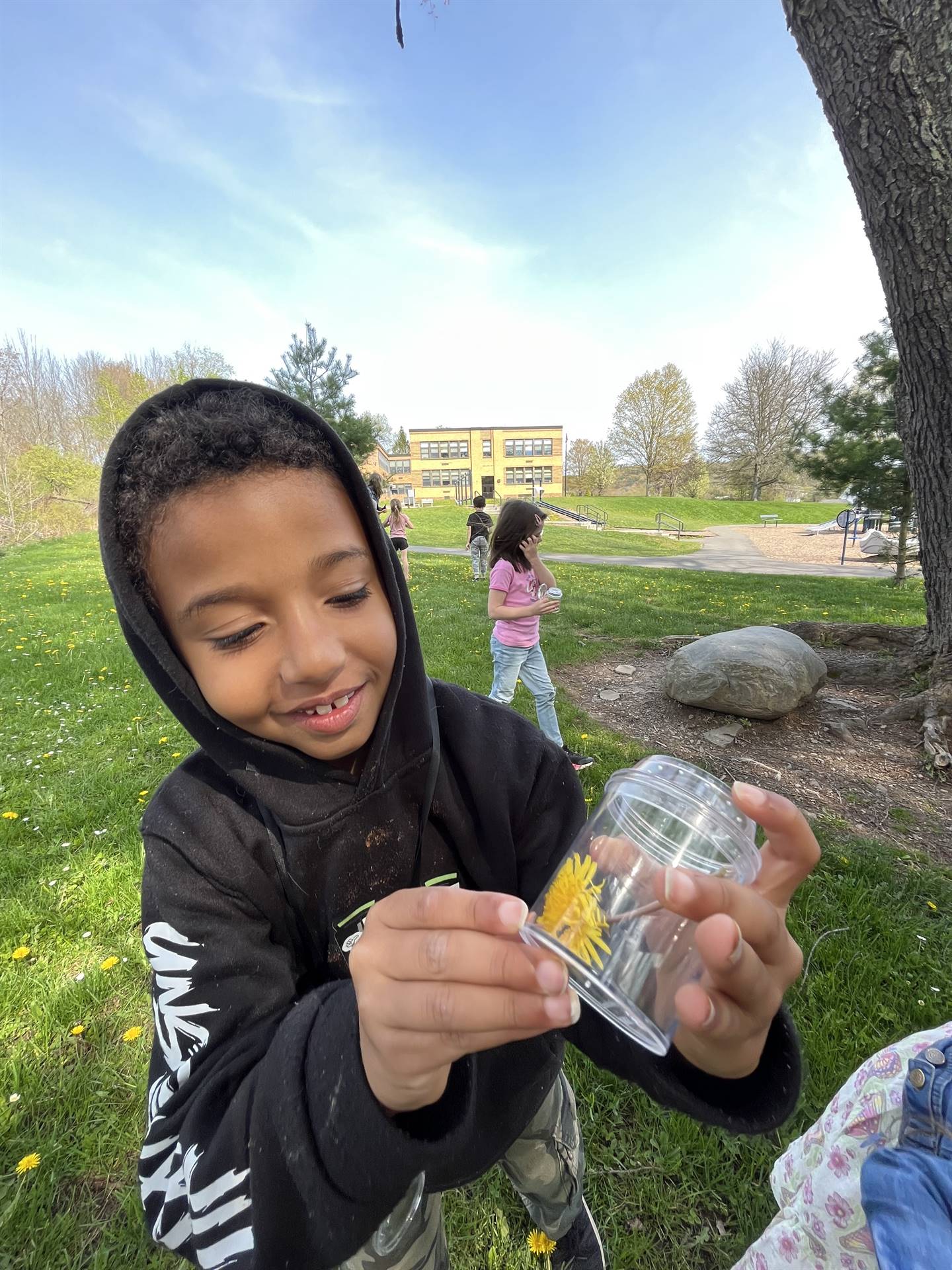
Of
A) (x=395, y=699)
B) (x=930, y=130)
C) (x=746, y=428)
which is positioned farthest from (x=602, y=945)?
(x=746, y=428)

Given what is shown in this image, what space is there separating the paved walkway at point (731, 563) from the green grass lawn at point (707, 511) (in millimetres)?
15025

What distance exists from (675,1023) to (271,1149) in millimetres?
648

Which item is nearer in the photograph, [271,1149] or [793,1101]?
[271,1149]

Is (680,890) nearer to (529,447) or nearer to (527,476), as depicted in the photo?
(527,476)

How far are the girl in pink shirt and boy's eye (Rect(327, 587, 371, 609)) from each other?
3.75 m

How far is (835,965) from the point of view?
256 cm

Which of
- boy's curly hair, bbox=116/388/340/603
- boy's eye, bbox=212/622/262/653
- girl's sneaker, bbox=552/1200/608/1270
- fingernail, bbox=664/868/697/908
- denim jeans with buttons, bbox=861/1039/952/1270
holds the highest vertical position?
boy's curly hair, bbox=116/388/340/603

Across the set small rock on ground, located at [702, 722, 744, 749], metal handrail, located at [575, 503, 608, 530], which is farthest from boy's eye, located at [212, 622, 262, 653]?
metal handrail, located at [575, 503, 608, 530]

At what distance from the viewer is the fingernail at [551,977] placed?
0.72 metres

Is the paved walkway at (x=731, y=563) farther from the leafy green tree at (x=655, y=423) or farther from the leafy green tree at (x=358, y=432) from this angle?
the leafy green tree at (x=655, y=423)

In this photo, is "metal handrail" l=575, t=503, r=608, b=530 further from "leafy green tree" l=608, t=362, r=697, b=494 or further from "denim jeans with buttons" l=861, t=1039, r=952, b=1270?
"denim jeans with buttons" l=861, t=1039, r=952, b=1270

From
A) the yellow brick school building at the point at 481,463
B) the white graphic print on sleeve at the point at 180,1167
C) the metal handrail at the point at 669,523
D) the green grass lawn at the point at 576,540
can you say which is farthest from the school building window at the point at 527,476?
the white graphic print on sleeve at the point at 180,1167

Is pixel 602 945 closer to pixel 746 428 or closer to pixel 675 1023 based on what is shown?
pixel 675 1023

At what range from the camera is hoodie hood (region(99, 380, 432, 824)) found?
1.20m
